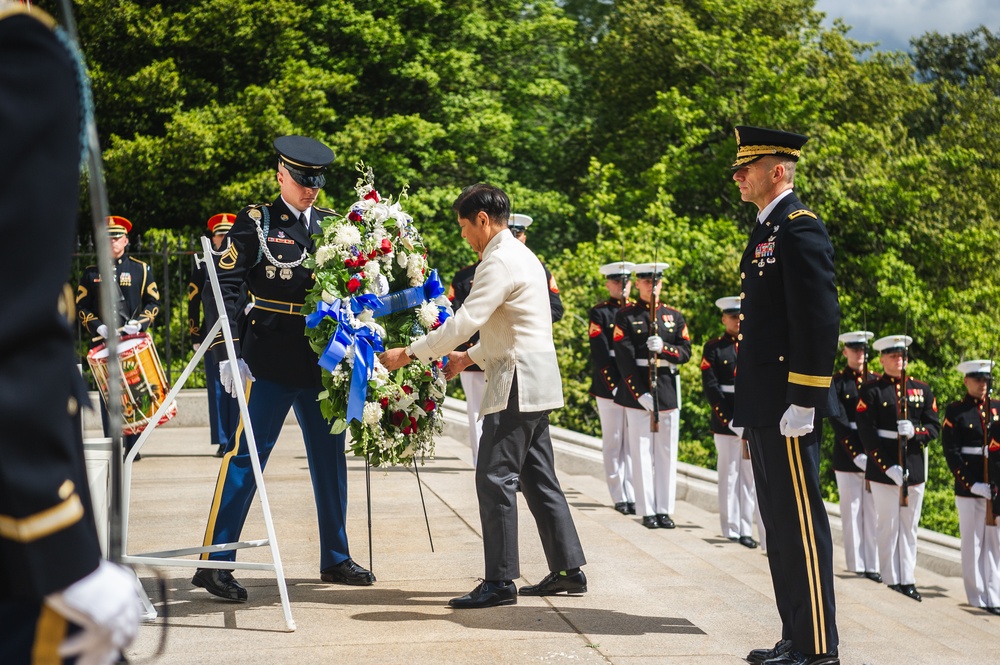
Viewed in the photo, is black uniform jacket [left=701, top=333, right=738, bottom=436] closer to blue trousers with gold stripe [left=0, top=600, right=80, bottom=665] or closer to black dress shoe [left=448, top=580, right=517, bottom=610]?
black dress shoe [left=448, top=580, right=517, bottom=610]

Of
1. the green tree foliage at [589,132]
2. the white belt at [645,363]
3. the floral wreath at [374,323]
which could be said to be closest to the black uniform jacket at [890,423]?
the white belt at [645,363]

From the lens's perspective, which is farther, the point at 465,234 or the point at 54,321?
the point at 465,234

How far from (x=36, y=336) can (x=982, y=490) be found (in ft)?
34.3

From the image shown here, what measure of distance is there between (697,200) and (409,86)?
8.34 m

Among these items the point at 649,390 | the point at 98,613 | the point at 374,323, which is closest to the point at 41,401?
the point at 98,613

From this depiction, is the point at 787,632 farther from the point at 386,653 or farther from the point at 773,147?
the point at 773,147

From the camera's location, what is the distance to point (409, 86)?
91.0 ft

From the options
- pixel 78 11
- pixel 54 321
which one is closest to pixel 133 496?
pixel 54 321

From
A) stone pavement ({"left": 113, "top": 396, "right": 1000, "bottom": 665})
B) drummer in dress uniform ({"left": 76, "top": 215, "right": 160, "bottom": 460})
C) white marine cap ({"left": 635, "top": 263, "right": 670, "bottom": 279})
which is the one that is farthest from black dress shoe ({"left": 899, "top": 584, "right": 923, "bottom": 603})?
drummer in dress uniform ({"left": 76, "top": 215, "right": 160, "bottom": 460})

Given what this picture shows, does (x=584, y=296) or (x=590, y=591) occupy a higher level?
(x=584, y=296)

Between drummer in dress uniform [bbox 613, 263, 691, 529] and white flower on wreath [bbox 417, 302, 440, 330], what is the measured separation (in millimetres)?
4509

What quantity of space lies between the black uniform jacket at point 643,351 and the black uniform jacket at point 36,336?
29.1ft

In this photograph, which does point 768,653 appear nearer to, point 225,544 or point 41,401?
point 225,544

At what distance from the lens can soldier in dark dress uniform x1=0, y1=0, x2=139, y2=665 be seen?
1.64 metres
